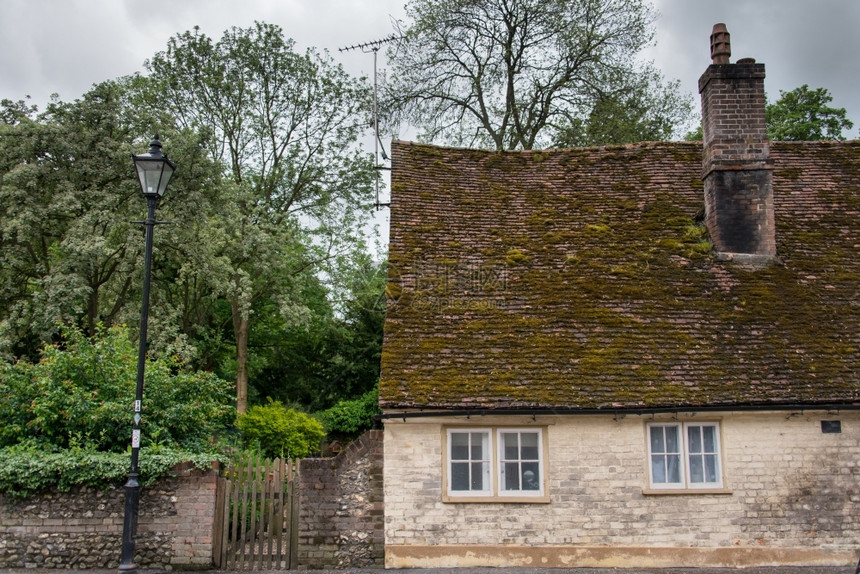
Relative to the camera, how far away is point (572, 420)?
11.5 metres

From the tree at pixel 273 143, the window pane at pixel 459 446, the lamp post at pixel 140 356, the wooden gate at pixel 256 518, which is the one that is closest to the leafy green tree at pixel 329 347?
the tree at pixel 273 143

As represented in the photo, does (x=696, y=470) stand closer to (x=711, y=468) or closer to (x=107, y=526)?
(x=711, y=468)

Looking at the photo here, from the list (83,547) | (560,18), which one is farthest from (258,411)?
(560,18)

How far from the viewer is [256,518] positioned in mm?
11305

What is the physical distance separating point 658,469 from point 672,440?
0.52 meters

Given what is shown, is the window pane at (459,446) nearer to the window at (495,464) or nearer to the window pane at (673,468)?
the window at (495,464)

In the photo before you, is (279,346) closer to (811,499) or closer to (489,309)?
(489,309)

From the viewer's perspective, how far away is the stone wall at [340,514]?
36.3 ft

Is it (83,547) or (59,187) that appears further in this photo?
(59,187)

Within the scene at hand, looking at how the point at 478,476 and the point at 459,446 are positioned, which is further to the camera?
the point at 459,446

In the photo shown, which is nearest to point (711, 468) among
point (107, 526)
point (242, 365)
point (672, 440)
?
point (672, 440)

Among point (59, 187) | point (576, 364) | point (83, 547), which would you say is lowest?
point (83, 547)

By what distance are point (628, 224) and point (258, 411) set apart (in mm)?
12910

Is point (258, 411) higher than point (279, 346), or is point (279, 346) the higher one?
point (279, 346)
